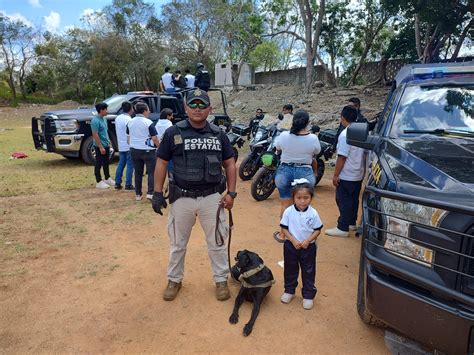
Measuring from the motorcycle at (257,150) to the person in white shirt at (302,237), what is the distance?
13.4 ft

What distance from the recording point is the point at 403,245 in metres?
2.13

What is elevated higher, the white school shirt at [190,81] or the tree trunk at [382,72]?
the tree trunk at [382,72]

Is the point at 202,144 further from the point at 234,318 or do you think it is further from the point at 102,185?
the point at 102,185

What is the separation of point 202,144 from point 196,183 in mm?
321

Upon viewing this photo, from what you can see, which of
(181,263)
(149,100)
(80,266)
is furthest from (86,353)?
(149,100)

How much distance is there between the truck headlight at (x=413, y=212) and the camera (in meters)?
1.97

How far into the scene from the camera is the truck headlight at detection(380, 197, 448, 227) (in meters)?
1.97

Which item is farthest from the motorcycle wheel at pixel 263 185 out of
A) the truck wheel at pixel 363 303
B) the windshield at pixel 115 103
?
the windshield at pixel 115 103

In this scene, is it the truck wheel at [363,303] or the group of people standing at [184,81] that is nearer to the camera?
the truck wheel at [363,303]

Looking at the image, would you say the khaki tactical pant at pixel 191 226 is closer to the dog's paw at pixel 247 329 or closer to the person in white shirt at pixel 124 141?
the dog's paw at pixel 247 329

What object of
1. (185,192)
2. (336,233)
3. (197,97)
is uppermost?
(197,97)

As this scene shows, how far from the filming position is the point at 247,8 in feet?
76.4

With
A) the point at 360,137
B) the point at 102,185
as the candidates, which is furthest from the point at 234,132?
the point at 360,137

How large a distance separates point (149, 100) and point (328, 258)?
23.9ft
